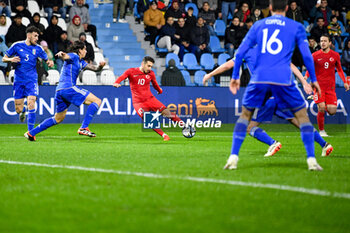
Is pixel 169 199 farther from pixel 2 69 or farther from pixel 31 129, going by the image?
pixel 2 69

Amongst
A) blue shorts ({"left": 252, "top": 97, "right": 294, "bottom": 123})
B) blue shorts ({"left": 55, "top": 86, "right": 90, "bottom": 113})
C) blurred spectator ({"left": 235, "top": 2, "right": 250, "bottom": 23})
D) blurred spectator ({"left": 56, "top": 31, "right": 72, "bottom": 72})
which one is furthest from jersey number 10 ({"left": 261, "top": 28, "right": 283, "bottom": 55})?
blurred spectator ({"left": 235, "top": 2, "right": 250, "bottom": 23})

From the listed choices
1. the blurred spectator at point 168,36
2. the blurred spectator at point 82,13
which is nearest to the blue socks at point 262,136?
the blurred spectator at point 168,36

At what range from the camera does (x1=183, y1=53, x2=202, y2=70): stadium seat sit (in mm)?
22047

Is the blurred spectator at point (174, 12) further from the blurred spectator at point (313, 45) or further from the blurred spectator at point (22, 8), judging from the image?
the blurred spectator at point (22, 8)

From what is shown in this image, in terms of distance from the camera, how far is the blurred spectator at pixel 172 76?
19891mm

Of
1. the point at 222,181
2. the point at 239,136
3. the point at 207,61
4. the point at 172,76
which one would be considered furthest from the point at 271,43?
the point at 207,61

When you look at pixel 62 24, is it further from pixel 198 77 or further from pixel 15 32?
pixel 198 77

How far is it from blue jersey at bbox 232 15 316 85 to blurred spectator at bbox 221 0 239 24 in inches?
708

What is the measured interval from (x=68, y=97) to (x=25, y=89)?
51.9 inches

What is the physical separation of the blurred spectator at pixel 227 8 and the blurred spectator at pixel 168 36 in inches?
124

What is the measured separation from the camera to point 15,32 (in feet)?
63.8

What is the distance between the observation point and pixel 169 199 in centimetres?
493

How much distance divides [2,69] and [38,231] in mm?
16018

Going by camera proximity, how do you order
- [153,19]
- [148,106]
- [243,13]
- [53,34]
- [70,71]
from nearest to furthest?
[70,71], [148,106], [53,34], [153,19], [243,13]
